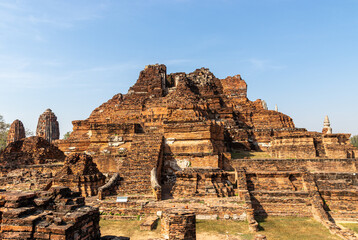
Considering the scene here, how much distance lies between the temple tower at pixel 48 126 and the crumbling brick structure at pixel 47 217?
40.3 meters

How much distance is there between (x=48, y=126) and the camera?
43188 mm

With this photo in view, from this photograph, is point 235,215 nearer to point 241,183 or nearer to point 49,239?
point 241,183

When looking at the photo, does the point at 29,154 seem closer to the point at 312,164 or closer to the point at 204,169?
the point at 204,169

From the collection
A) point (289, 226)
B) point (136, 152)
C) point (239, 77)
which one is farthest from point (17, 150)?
Result: point (239, 77)

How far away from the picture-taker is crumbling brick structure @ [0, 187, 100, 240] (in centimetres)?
498

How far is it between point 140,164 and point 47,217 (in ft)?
27.9

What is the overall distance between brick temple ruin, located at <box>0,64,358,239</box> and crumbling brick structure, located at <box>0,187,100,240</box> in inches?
187

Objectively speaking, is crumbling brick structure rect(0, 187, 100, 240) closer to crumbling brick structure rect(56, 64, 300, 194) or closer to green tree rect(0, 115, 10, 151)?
crumbling brick structure rect(56, 64, 300, 194)

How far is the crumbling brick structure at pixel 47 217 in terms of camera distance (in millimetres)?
4980

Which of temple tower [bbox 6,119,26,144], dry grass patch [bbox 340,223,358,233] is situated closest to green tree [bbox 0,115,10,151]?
temple tower [bbox 6,119,26,144]

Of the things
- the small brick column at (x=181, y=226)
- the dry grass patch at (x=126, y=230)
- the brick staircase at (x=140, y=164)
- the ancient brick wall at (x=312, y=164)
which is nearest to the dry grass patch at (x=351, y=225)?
the ancient brick wall at (x=312, y=164)

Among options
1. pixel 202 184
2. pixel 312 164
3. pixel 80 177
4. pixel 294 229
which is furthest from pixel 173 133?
pixel 294 229

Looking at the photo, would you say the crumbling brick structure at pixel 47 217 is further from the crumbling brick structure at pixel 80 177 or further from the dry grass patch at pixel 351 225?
the dry grass patch at pixel 351 225

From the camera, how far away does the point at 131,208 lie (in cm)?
1041
